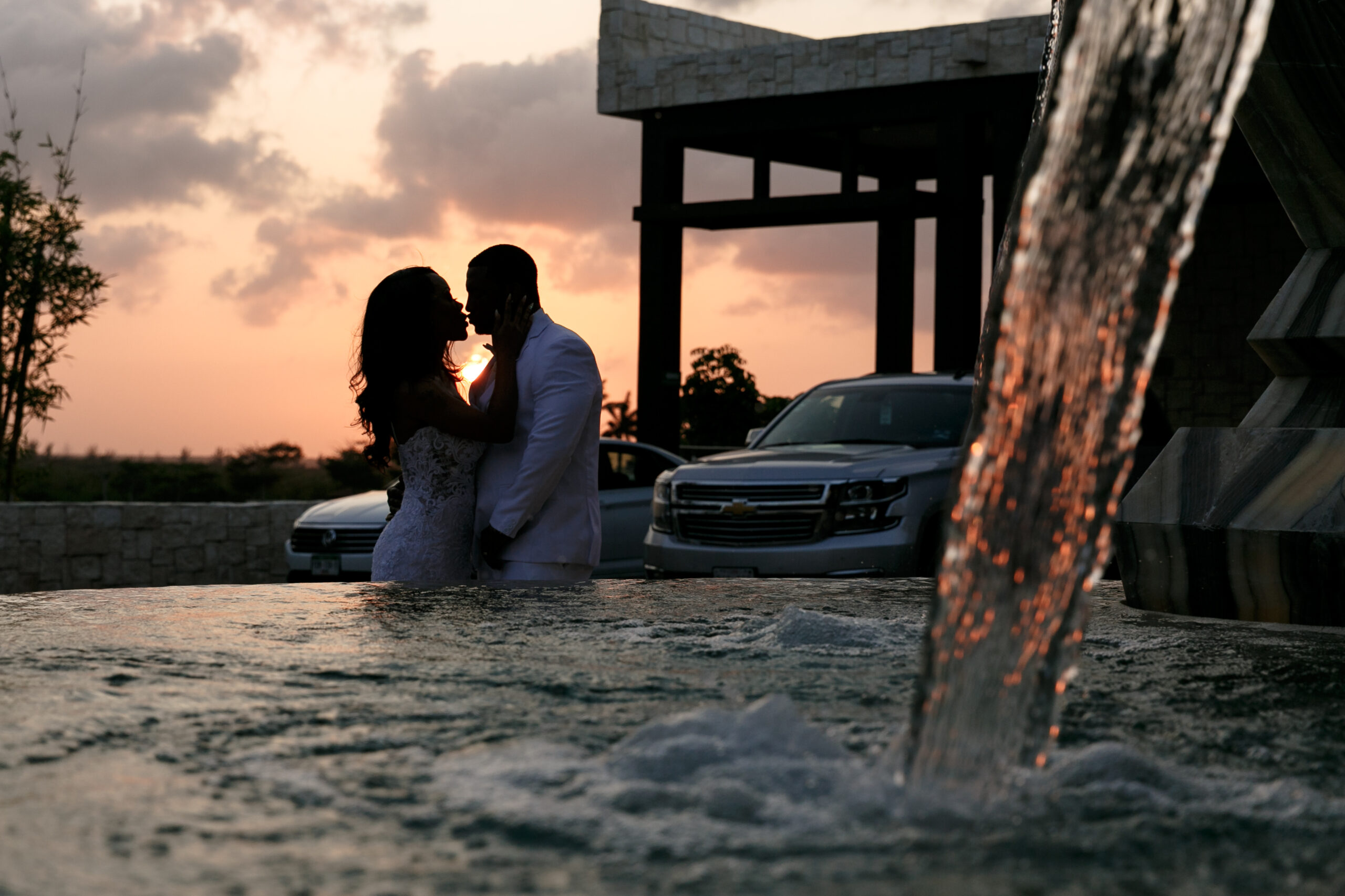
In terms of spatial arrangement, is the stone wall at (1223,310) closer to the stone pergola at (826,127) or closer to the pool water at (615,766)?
the stone pergola at (826,127)

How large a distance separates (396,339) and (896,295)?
17.8 meters

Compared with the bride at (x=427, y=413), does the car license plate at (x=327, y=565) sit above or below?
below

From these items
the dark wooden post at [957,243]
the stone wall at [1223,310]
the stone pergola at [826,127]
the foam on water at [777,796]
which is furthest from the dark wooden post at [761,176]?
the foam on water at [777,796]

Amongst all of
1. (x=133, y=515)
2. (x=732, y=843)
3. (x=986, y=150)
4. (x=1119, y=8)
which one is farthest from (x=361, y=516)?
(x=986, y=150)

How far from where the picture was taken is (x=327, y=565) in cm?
1195

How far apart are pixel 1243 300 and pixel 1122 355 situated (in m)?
21.3

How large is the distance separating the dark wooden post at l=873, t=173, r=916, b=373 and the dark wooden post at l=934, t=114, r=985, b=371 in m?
0.76

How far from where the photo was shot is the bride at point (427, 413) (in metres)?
4.53

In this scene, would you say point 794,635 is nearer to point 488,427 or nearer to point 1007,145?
point 488,427

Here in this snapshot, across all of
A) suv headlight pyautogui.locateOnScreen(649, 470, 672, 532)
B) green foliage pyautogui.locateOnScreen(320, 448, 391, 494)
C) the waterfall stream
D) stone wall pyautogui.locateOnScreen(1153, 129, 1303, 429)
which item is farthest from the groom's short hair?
green foliage pyautogui.locateOnScreen(320, 448, 391, 494)

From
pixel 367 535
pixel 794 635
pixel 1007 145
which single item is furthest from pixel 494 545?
pixel 1007 145

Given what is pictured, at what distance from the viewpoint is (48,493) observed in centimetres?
1908

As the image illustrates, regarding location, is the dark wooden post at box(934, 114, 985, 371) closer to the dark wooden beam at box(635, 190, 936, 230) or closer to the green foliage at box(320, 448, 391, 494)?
the dark wooden beam at box(635, 190, 936, 230)

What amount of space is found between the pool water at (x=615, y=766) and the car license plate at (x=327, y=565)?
28.2 ft
